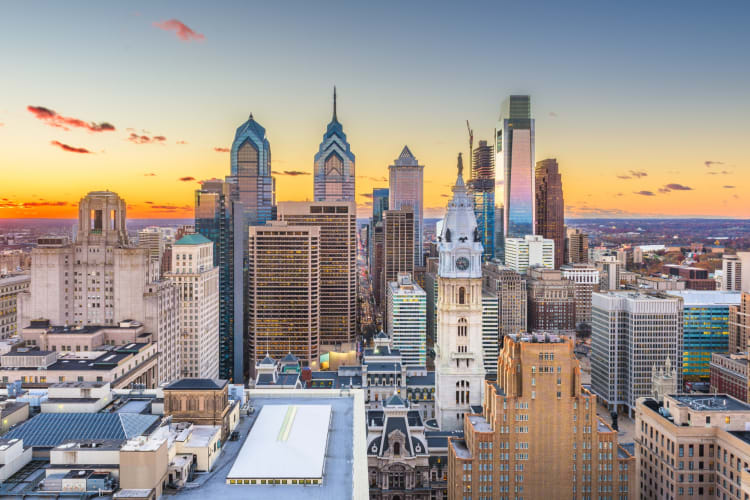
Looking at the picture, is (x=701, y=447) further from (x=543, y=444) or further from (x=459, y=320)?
(x=459, y=320)

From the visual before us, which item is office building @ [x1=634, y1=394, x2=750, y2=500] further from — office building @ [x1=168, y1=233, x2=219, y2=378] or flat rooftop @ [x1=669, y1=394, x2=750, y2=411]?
office building @ [x1=168, y1=233, x2=219, y2=378]

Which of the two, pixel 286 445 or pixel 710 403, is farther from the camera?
pixel 710 403

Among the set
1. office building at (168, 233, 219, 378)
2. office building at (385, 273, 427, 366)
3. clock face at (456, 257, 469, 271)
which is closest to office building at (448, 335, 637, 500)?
clock face at (456, 257, 469, 271)

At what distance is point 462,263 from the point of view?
136 meters

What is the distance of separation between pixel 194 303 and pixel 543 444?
3606 inches

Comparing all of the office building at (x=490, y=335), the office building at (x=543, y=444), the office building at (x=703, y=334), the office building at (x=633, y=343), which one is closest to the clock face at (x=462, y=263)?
the office building at (x=543, y=444)

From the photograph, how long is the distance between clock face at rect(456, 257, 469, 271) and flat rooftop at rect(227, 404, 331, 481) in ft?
238

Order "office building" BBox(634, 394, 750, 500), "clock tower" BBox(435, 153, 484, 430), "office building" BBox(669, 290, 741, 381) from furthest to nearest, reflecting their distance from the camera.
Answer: "office building" BBox(669, 290, 741, 381)
"clock tower" BBox(435, 153, 484, 430)
"office building" BBox(634, 394, 750, 500)

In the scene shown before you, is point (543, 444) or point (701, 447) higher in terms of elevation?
point (701, 447)

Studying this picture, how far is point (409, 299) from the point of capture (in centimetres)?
19225

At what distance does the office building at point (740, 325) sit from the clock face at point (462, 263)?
Answer: 289ft

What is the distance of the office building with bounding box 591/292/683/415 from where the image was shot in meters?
156

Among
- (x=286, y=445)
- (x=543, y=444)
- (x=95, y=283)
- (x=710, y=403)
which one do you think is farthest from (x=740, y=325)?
(x=95, y=283)

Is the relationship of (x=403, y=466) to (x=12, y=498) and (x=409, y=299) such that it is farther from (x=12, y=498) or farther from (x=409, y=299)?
(x=409, y=299)
